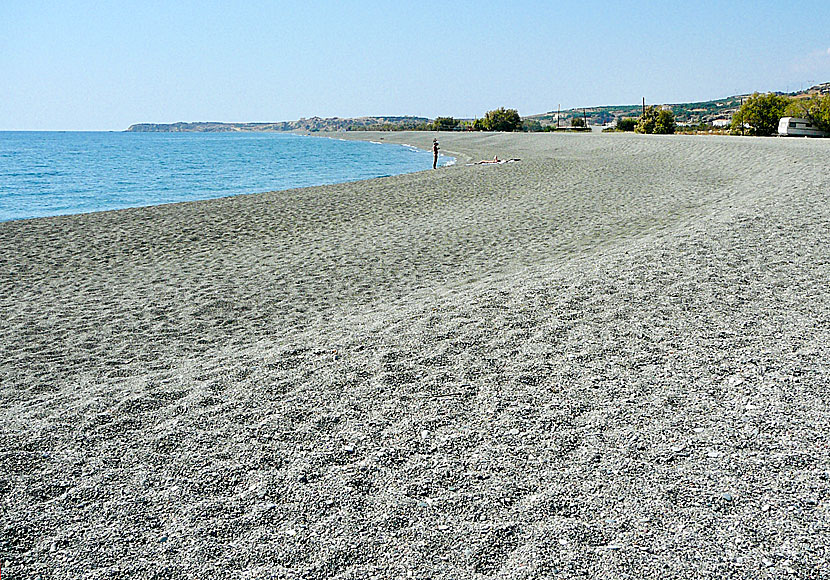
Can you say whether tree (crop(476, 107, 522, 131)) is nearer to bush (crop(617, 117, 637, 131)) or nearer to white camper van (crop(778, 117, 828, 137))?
bush (crop(617, 117, 637, 131))

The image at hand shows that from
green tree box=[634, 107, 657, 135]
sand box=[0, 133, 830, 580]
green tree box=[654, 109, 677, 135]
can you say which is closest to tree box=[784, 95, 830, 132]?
green tree box=[654, 109, 677, 135]

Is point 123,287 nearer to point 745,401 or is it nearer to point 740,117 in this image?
point 745,401

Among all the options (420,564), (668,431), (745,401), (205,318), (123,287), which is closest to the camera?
(420,564)

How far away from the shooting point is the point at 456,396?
421 centimetres

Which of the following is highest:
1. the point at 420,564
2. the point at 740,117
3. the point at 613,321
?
the point at 740,117

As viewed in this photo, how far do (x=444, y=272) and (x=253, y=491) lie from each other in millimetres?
5072

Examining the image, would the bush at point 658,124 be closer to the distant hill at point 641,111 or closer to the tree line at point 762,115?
the tree line at point 762,115

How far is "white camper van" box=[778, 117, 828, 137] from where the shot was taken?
128 feet

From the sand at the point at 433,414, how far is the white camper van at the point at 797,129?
119 feet

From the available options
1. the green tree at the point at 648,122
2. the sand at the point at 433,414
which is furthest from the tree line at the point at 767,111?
the sand at the point at 433,414

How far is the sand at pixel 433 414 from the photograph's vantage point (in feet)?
9.30

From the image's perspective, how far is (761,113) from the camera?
4791cm

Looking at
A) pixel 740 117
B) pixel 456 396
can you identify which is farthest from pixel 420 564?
pixel 740 117

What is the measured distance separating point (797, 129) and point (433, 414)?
4357 cm
